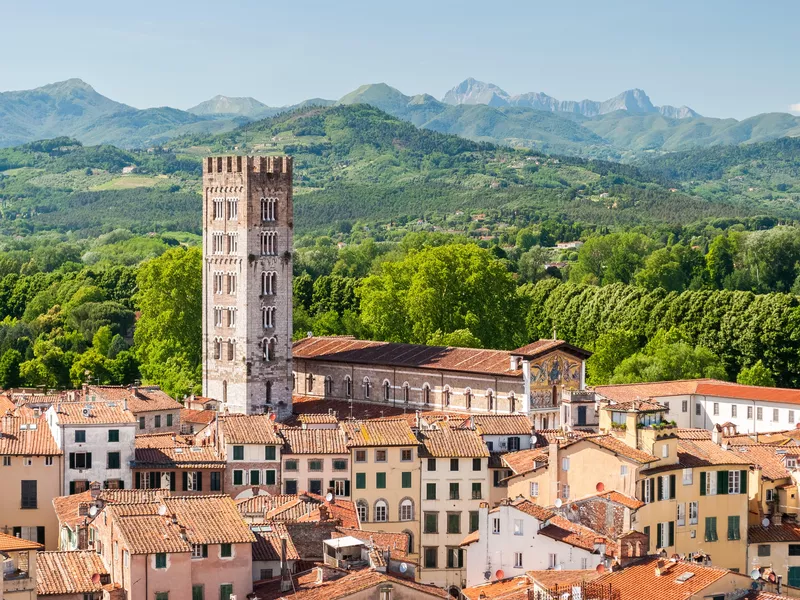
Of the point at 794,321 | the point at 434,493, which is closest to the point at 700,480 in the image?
the point at 434,493

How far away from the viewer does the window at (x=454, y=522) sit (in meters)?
63.3

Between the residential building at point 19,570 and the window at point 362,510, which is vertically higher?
the residential building at point 19,570

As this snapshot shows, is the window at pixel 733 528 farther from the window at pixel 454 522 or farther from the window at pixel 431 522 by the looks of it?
the window at pixel 431 522

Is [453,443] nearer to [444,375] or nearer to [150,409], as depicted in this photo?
[444,375]

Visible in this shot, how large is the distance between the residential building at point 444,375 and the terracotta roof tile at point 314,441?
15.1 metres

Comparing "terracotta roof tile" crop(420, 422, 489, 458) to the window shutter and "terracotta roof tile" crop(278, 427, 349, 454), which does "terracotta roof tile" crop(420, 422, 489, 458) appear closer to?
"terracotta roof tile" crop(278, 427, 349, 454)

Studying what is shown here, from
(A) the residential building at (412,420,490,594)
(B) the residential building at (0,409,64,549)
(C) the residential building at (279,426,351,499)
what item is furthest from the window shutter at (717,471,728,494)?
(B) the residential building at (0,409,64,549)

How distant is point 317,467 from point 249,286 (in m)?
25.6

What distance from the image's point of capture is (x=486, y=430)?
66.9 metres

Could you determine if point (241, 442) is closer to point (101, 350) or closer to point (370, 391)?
point (370, 391)

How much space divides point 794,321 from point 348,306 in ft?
114

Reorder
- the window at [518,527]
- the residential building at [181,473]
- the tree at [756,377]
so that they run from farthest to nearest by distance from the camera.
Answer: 1. the tree at [756,377]
2. the residential building at [181,473]
3. the window at [518,527]

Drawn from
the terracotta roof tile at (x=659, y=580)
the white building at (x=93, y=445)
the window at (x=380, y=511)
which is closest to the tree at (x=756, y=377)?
the window at (x=380, y=511)

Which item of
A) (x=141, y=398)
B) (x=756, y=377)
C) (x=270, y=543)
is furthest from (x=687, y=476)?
(x=756, y=377)
